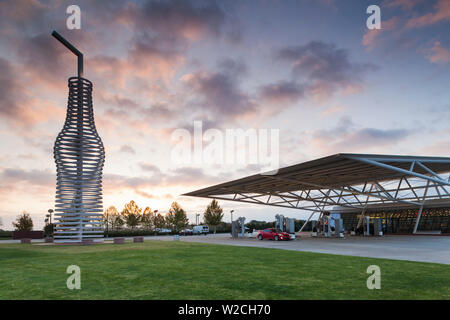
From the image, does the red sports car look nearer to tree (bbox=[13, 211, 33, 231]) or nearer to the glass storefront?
the glass storefront

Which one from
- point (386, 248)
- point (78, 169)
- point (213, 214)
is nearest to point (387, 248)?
point (386, 248)

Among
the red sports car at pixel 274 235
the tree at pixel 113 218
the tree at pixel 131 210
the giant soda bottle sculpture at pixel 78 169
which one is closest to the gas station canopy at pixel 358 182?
the red sports car at pixel 274 235

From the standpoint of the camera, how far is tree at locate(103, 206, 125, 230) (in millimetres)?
88256

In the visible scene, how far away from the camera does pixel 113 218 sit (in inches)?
3588

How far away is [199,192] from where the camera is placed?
49.2 metres

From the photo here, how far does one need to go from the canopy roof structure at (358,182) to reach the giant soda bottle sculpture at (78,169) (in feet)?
51.3

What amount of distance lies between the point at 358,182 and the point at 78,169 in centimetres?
3425

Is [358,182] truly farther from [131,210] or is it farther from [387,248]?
[131,210]

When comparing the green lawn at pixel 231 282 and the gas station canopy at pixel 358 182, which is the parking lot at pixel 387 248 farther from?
the gas station canopy at pixel 358 182

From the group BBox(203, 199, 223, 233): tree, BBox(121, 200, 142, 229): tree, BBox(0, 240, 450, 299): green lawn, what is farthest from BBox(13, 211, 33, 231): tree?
BBox(0, 240, 450, 299): green lawn
